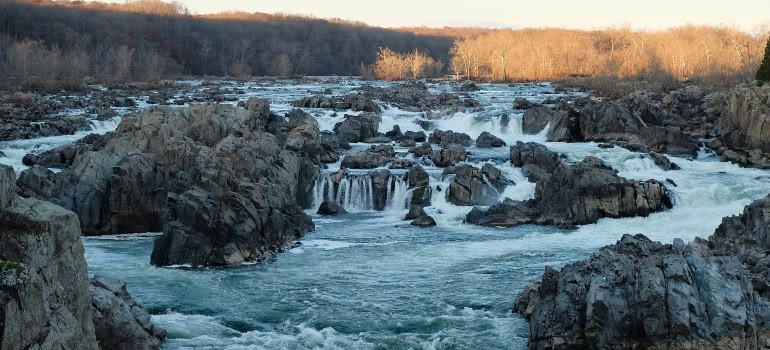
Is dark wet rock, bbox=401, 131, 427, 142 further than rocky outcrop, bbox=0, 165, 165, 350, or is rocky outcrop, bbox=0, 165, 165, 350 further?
dark wet rock, bbox=401, 131, 427, 142

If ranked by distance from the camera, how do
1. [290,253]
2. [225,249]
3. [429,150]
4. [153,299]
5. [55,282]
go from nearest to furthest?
1. [55,282]
2. [153,299]
3. [225,249]
4. [290,253]
5. [429,150]

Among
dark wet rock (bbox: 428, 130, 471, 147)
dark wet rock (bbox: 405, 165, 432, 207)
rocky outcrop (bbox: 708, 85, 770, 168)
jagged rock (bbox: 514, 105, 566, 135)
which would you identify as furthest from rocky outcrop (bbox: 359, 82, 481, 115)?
dark wet rock (bbox: 405, 165, 432, 207)

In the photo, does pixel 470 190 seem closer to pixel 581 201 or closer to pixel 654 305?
pixel 581 201

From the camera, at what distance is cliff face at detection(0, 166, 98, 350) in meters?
8.22

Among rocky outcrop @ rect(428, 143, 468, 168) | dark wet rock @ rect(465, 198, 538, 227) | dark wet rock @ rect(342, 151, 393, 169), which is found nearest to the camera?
dark wet rock @ rect(465, 198, 538, 227)

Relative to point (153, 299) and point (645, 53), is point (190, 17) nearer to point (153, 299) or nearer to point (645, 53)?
point (645, 53)

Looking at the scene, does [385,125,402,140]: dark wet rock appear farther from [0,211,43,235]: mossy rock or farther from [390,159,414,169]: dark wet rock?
[0,211,43,235]: mossy rock

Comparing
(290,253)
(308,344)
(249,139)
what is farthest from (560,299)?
(249,139)

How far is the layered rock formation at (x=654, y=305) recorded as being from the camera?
40.4 feet

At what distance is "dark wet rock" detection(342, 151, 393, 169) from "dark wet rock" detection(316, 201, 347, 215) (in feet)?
13.6

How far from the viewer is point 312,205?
30.3m

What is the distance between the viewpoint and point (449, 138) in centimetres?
4000

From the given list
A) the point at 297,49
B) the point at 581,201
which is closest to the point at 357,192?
the point at 581,201

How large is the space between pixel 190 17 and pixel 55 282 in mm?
130468
